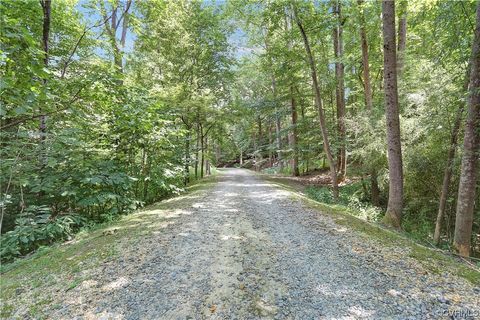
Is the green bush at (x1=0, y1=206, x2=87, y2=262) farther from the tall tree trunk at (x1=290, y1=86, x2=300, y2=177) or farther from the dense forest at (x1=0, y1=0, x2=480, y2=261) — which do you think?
the tall tree trunk at (x1=290, y1=86, x2=300, y2=177)

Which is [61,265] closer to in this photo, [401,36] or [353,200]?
[353,200]

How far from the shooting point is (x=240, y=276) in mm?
3477

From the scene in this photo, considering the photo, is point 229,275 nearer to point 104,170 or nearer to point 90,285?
point 90,285

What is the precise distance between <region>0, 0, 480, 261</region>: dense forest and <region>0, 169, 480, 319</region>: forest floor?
1.26m

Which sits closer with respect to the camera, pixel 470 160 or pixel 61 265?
pixel 61 265

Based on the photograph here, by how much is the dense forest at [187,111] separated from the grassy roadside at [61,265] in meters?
0.73

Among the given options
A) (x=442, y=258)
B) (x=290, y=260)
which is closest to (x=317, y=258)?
(x=290, y=260)

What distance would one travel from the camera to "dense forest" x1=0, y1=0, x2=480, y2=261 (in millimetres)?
4086

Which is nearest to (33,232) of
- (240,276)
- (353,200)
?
(240,276)

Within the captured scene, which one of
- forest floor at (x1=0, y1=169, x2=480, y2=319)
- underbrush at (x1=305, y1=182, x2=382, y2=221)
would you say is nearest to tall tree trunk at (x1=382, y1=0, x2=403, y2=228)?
underbrush at (x1=305, y1=182, x2=382, y2=221)

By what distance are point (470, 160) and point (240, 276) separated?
193 inches

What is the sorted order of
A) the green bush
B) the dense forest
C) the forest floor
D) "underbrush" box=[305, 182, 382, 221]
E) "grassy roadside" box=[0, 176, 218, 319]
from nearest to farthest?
the forest floor < "grassy roadside" box=[0, 176, 218, 319] < the dense forest < the green bush < "underbrush" box=[305, 182, 382, 221]

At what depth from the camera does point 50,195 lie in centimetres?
600

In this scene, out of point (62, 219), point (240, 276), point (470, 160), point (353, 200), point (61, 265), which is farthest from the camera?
point (353, 200)
